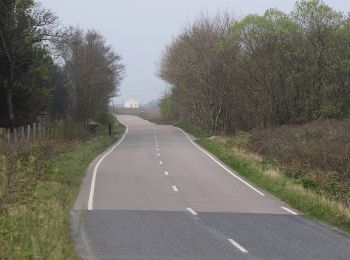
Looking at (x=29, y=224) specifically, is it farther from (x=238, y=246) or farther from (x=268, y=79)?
(x=268, y=79)

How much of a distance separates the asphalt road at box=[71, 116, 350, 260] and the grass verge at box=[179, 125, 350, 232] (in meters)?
0.46

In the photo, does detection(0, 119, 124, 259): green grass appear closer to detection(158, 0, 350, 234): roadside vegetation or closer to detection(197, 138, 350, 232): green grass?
detection(197, 138, 350, 232): green grass

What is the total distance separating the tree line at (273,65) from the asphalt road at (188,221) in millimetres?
27896

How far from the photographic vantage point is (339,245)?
11633 mm

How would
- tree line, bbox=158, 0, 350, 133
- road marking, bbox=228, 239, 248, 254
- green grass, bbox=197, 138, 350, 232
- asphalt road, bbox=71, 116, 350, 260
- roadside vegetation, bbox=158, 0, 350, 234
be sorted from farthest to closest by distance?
tree line, bbox=158, 0, 350, 133
roadside vegetation, bbox=158, 0, 350, 234
green grass, bbox=197, 138, 350, 232
road marking, bbox=228, 239, 248, 254
asphalt road, bbox=71, 116, 350, 260

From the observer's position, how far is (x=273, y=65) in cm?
5381

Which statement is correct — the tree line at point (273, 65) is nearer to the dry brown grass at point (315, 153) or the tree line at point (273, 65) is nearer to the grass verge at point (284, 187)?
the dry brown grass at point (315, 153)

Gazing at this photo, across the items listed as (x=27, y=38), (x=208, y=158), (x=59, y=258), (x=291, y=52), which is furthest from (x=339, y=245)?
(x=291, y=52)

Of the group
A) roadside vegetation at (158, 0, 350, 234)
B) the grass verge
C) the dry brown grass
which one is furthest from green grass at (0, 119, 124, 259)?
roadside vegetation at (158, 0, 350, 234)

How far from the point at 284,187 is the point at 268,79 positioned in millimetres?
34656

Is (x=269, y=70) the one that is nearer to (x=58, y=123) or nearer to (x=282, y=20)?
(x=282, y=20)

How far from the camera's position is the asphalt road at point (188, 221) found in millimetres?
10633

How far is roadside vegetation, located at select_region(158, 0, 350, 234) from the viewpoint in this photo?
1566 inches

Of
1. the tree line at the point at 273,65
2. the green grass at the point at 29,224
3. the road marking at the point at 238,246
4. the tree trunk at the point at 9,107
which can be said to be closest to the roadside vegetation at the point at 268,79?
the tree line at the point at 273,65
